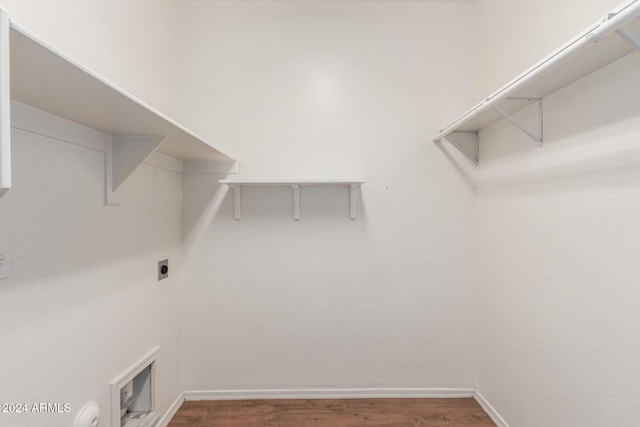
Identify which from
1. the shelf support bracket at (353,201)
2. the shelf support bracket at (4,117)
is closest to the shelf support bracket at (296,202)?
the shelf support bracket at (353,201)

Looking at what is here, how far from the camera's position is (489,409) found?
205 cm

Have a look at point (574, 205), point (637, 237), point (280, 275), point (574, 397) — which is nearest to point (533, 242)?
point (574, 205)

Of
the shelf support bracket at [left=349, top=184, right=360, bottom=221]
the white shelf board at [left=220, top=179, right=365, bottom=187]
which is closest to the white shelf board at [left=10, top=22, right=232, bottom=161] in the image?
the white shelf board at [left=220, top=179, right=365, bottom=187]

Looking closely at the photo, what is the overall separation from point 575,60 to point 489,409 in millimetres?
1972

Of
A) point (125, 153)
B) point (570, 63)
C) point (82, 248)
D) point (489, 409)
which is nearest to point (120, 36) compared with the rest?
point (125, 153)

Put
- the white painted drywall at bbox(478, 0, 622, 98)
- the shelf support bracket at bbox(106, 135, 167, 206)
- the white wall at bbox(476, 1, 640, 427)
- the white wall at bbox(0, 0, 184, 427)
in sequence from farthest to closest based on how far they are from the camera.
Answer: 1. the shelf support bracket at bbox(106, 135, 167, 206)
2. the white painted drywall at bbox(478, 0, 622, 98)
3. the white wall at bbox(476, 1, 640, 427)
4. the white wall at bbox(0, 0, 184, 427)

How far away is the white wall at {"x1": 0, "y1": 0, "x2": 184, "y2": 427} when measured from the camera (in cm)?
103

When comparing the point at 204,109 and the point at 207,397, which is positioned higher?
the point at 204,109

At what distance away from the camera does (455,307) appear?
7.38ft

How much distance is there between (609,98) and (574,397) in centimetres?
120

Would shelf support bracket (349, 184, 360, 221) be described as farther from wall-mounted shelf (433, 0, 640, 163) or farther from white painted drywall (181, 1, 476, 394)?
Result: wall-mounted shelf (433, 0, 640, 163)

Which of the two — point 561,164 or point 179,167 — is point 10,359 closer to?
point 179,167

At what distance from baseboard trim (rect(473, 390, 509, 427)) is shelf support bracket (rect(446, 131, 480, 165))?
1540 millimetres

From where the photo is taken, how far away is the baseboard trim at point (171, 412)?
1926mm
